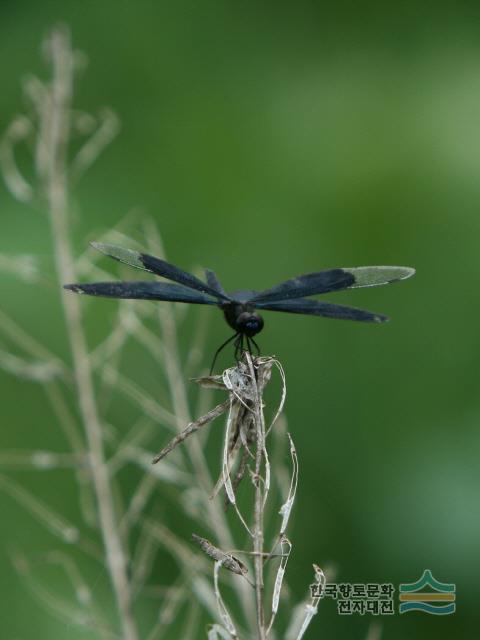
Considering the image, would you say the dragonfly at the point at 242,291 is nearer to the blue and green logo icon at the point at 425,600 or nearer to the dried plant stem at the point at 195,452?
the dried plant stem at the point at 195,452

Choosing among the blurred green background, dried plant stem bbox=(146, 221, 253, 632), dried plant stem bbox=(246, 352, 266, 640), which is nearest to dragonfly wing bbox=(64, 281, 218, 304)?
dried plant stem bbox=(246, 352, 266, 640)

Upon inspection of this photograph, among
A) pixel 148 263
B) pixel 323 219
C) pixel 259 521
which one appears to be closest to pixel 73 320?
pixel 148 263

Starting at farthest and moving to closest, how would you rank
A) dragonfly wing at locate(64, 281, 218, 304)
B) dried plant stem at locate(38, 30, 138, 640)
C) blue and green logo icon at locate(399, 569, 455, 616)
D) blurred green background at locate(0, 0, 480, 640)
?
blurred green background at locate(0, 0, 480, 640)
blue and green logo icon at locate(399, 569, 455, 616)
dried plant stem at locate(38, 30, 138, 640)
dragonfly wing at locate(64, 281, 218, 304)

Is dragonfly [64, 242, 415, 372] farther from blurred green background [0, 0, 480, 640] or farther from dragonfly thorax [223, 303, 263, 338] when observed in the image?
blurred green background [0, 0, 480, 640]

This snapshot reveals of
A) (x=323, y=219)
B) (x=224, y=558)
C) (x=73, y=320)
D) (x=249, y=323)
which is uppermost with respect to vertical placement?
(x=323, y=219)

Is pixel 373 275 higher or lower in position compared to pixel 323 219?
lower

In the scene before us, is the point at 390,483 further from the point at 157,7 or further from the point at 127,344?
the point at 157,7

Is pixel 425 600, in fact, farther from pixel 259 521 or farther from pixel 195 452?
pixel 259 521

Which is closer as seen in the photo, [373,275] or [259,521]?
[259,521]

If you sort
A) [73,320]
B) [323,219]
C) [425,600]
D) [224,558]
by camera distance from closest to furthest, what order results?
[224,558]
[73,320]
[425,600]
[323,219]
